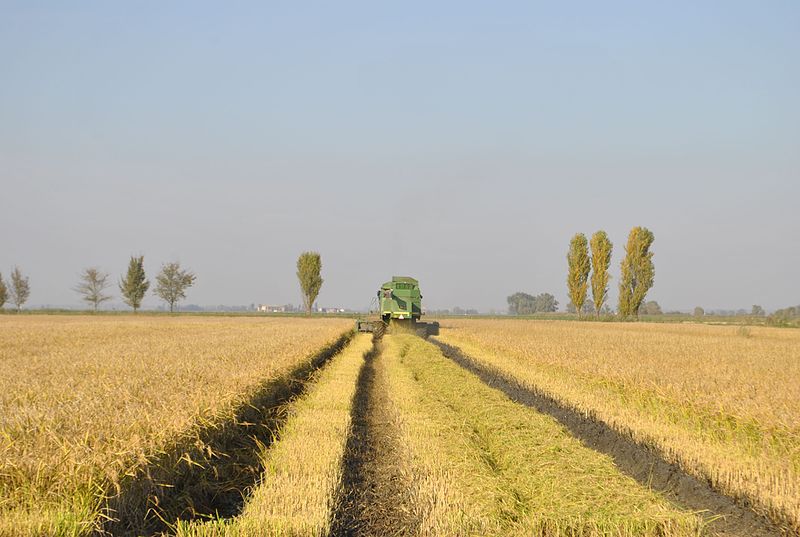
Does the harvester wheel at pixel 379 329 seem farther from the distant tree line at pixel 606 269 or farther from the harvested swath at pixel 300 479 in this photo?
the distant tree line at pixel 606 269

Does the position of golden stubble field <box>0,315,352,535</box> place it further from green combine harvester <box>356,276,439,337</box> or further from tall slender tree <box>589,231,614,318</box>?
tall slender tree <box>589,231,614,318</box>

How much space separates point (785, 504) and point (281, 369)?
936 centimetres

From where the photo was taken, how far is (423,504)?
567 centimetres

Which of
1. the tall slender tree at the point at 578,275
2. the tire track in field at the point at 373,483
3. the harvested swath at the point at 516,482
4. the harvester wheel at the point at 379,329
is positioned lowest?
the tire track in field at the point at 373,483

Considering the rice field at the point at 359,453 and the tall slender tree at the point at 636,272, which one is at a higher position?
the tall slender tree at the point at 636,272

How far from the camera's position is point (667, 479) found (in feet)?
22.6

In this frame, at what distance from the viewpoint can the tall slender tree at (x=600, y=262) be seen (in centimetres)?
7000

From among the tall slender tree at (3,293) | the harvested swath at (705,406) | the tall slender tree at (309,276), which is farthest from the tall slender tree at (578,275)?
the tall slender tree at (3,293)

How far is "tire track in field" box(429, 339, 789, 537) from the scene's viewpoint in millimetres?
5535

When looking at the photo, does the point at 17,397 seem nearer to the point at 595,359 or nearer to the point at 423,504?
the point at 423,504

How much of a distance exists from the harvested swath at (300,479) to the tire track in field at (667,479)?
3666mm

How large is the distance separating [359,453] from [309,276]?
279 feet

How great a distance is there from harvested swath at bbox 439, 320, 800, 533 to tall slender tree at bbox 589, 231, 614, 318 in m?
54.0

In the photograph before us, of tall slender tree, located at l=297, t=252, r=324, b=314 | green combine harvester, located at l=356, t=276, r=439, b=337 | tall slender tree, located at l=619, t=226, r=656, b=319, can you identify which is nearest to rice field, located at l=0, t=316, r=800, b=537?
green combine harvester, located at l=356, t=276, r=439, b=337
